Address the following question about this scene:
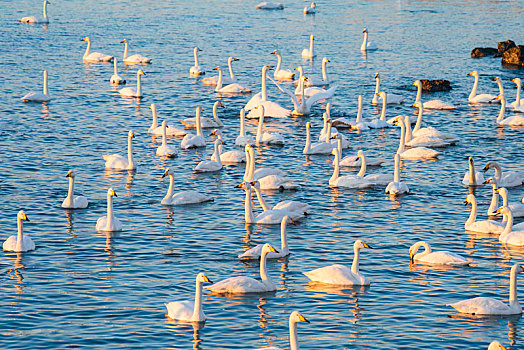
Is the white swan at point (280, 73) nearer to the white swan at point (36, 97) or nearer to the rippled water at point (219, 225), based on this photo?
the rippled water at point (219, 225)

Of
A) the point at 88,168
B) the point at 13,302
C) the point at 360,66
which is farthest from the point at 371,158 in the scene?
the point at 360,66

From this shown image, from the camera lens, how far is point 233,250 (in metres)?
22.8

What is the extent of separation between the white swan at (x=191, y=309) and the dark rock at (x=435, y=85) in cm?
2918

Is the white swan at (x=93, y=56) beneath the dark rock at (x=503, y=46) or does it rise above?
beneath

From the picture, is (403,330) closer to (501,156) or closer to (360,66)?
(501,156)

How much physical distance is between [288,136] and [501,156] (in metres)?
8.39

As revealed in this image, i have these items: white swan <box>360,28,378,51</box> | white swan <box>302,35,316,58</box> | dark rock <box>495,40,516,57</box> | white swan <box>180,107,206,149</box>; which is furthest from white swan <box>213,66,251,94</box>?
dark rock <box>495,40,516,57</box>

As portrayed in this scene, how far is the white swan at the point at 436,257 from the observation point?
21.8 m

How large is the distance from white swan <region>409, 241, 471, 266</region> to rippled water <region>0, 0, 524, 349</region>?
1.06 ft

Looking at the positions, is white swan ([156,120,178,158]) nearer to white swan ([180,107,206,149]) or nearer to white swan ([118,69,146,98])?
white swan ([180,107,206,149])

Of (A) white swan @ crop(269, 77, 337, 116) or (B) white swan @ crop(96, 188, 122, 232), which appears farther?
(A) white swan @ crop(269, 77, 337, 116)

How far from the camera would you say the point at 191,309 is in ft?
60.2

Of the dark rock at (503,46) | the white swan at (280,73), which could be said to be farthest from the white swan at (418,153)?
the dark rock at (503,46)

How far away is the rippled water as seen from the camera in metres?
18.2
